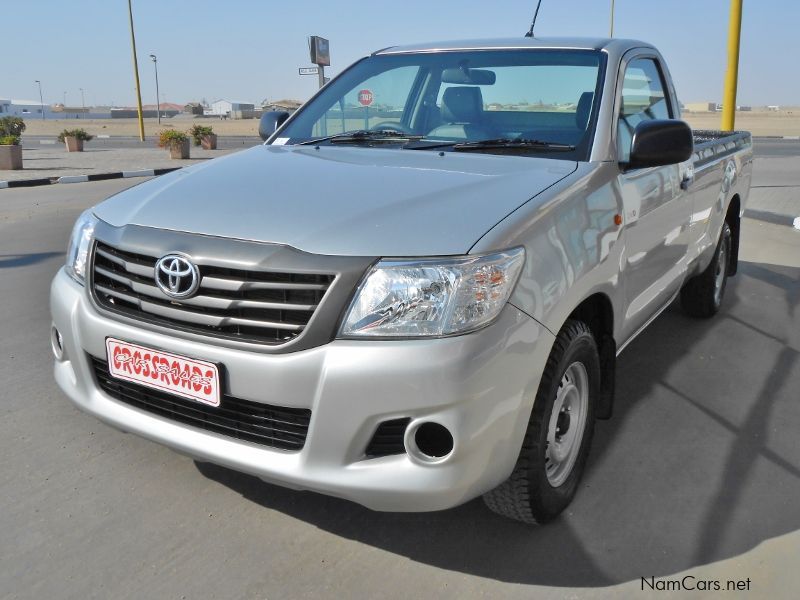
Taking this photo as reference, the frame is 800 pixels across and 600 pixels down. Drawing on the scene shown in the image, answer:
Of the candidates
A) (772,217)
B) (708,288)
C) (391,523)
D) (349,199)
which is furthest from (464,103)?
(772,217)

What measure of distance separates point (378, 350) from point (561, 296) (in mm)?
667

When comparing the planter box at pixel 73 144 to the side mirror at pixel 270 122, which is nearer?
the side mirror at pixel 270 122

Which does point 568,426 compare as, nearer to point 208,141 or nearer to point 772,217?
point 772,217

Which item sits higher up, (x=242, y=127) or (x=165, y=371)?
(x=165, y=371)

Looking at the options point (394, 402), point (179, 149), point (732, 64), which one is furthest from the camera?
point (179, 149)

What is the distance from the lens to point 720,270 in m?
5.42

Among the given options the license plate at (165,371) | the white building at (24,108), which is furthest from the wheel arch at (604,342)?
the white building at (24,108)

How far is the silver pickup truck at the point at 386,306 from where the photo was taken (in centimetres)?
213

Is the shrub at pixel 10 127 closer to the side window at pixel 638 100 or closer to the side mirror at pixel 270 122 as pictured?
the side mirror at pixel 270 122

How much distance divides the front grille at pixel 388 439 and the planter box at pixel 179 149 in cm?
2155

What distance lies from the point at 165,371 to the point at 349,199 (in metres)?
0.80

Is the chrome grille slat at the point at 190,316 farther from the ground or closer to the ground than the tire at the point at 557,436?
farther from the ground

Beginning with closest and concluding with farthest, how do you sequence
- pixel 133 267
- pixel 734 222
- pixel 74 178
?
pixel 133 267
pixel 734 222
pixel 74 178

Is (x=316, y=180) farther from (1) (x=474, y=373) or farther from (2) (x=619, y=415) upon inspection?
(2) (x=619, y=415)
